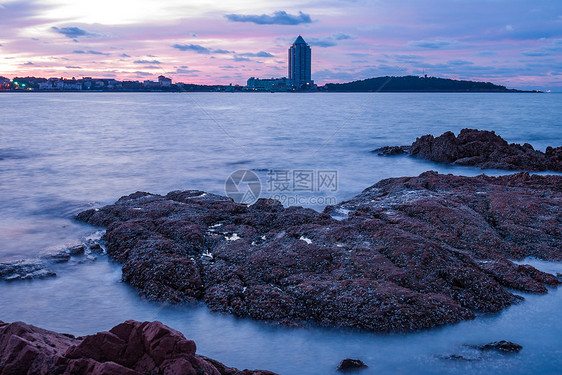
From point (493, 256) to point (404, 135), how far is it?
82.8ft

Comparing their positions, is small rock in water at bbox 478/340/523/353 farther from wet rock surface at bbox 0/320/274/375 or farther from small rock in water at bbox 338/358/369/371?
wet rock surface at bbox 0/320/274/375

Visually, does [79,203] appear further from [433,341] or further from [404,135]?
[404,135]

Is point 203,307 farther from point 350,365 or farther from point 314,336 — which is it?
point 350,365

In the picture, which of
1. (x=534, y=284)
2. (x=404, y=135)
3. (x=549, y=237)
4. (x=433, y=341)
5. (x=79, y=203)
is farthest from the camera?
(x=404, y=135)

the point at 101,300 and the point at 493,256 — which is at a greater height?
the point at 493,256

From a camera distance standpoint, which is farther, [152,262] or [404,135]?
[404,135]

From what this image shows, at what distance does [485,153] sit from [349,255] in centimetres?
1259

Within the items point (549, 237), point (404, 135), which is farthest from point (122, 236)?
point (404, 135)

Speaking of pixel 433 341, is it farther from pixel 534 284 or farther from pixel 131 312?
pixel 131 312

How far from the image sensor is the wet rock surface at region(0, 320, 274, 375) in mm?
3473

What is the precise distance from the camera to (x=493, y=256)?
6.79 metres

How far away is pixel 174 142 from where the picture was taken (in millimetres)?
26469

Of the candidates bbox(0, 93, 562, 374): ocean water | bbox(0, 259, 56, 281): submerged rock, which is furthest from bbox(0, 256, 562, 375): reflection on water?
bbox(0, 259, 56, 281): submerged rock

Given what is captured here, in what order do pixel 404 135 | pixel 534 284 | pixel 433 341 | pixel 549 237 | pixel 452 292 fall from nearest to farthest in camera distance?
1. pixel 433 341
2. pixel 452 292
3. pixel 534 284
4. pixel 549 237
5. pixel 404 135
